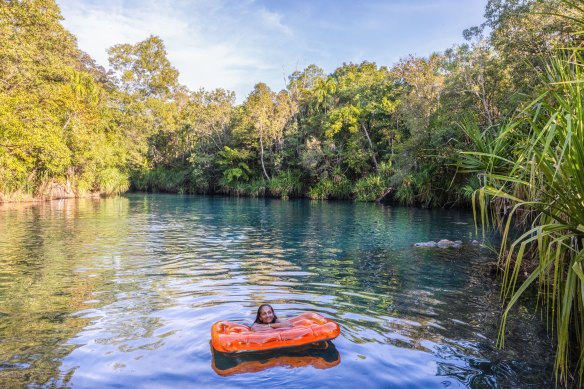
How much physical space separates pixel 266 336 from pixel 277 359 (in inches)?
10.7

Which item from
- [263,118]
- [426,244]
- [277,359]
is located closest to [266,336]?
[277,359]

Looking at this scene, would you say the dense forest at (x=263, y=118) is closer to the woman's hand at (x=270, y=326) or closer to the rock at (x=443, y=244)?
the rock at (x=443, y=244)

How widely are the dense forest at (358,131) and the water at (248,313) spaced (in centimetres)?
86

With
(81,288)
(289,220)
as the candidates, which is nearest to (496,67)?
(289,220)

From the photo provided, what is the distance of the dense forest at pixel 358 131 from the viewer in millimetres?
3363

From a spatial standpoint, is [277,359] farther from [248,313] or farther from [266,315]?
[248,313]

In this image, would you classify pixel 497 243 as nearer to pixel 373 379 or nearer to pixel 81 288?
pixel 373 379

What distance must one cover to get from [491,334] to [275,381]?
3051mm

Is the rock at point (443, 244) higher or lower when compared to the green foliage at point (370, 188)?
lower

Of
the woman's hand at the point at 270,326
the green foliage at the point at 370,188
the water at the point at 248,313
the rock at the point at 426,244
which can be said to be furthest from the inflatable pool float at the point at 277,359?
the green foliage at the point at 370,188

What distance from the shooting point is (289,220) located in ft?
64.8

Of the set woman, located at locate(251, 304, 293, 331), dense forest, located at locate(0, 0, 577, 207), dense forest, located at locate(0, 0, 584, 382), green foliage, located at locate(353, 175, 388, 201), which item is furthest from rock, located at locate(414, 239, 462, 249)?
green foliage, located at locate(353, 175, 388, 201)

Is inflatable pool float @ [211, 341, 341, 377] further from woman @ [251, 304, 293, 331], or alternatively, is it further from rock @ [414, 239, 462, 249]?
rock @ [414, 239, 462, 249]

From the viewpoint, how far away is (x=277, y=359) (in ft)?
15.2
